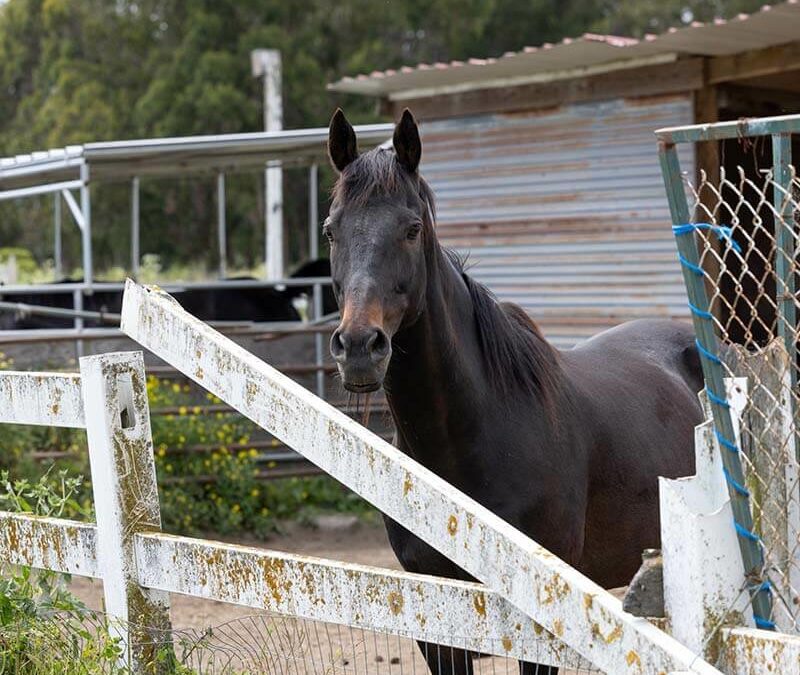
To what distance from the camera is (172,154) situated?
33.4ft

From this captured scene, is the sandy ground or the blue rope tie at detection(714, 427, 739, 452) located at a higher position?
the blue rope tie at detection(714, 427, 739, 452)

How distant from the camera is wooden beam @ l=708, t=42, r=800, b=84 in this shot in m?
7.56

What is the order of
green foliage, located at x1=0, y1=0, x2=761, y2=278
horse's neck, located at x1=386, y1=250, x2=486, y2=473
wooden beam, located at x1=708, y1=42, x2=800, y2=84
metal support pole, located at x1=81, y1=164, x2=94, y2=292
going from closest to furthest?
horse's neck, located at x1=386, y1=250, x2=486, y2=473
wooden beam, located at x1=708, y1=42, x2=800, y2=84
metal support pole, located at x1=81, y1=164, x2=94, y2=292
green foliage, located at x1=0, y1=0, x2=761, y2=278

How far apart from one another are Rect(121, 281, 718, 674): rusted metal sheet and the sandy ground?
1.70 ft

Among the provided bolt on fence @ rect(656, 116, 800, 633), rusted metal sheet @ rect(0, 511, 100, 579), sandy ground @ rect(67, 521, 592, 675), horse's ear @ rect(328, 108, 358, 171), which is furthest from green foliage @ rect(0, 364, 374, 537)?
bolt on fence @ rect(656, 116, 800, 633)

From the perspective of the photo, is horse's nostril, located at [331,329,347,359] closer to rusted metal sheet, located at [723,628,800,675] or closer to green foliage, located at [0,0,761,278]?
rusted metal sheet, located at [723,628,800,675]

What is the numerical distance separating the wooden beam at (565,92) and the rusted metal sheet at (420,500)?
6.45 m

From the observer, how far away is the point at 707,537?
194 cm

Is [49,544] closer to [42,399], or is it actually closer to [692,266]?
[42,399]

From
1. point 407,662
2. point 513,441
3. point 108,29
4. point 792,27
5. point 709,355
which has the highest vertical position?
point 108,29

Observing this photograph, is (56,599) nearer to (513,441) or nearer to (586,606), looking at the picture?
(513,441)

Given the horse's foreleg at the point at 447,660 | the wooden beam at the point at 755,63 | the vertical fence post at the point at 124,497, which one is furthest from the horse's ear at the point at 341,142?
the wooden beam at the point at 755,63

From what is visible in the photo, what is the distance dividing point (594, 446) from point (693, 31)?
14.1 feet

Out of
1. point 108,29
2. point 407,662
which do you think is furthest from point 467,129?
point 108,29
